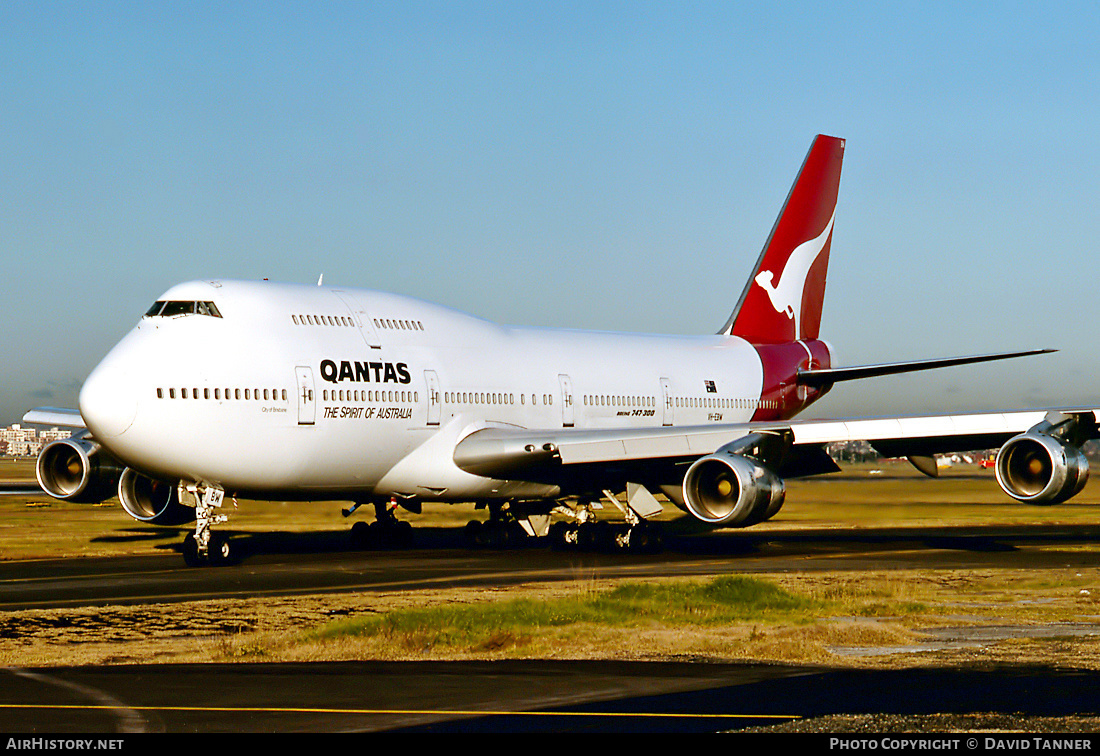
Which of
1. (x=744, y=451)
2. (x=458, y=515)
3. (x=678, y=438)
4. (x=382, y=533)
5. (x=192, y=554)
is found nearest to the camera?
(x=192, y=554)

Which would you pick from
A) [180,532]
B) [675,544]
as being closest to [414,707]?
[675,544]

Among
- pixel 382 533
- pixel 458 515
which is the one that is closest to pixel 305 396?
pixel 382 533

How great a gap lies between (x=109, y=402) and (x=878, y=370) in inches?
779

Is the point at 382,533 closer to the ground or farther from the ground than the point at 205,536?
closer to the ground

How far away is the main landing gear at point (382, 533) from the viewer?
31.4 m

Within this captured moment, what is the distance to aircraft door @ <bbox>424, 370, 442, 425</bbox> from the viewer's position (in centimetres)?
2888

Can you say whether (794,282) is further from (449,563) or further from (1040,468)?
(449,563)

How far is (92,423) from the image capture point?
24719 millimetres

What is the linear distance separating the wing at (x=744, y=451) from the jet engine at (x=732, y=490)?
0.02 metres

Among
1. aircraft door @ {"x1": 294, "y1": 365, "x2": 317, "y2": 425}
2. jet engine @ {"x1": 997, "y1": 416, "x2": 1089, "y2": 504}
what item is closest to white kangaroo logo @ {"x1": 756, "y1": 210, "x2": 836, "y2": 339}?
jet engine @ {"x1": 997, "y1": 416, "x2": 1089, "y2": 504}

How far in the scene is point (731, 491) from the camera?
86.8 feet

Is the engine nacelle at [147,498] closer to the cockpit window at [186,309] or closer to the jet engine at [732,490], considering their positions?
the cockpit window at [186,309]

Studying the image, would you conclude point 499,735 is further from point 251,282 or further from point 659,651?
point 251,282

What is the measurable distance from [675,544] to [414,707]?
22670 millimetres
